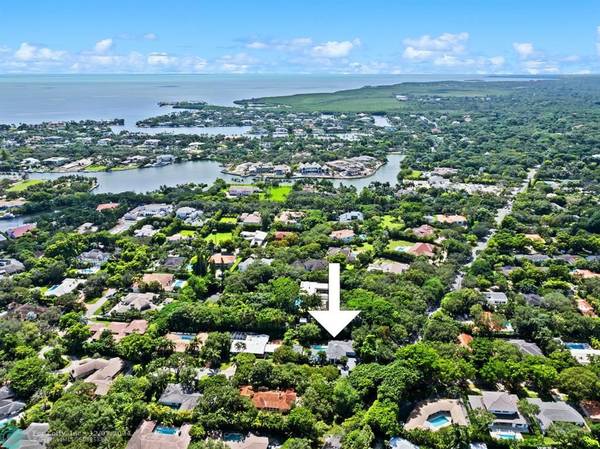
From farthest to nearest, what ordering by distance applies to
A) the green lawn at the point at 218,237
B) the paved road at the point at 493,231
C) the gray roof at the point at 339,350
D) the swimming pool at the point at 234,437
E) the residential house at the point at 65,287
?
1. the green lawn at the point at 218,237
2. the paved road at the point at 493,231
3. the residential house at the point at 65,287
4. the gray roof at the point at 339,350
5. the swimming pool at the point at 234,437

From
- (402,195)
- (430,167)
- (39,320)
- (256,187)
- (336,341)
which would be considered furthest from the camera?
(430,167)

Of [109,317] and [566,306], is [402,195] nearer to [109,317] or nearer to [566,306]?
[566,306]

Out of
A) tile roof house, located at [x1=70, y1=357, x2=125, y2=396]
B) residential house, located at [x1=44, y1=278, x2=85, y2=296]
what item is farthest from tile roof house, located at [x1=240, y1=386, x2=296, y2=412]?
residential house, located at [x1=44, y1=278, x2=85, y2=296]


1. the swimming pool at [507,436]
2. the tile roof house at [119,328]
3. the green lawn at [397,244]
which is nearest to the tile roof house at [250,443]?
the swimming pool at [507,436]

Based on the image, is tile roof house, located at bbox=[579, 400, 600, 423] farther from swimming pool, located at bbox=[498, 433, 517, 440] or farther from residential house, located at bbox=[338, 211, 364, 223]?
residential house, located at bbox=[338, 211, 364, 223]

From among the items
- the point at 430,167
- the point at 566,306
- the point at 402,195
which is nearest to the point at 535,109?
the point at 430,167

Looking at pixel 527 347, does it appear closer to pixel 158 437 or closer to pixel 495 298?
pixel 495 298

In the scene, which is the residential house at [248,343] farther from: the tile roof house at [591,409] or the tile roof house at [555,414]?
the tile roof house at [591,409]

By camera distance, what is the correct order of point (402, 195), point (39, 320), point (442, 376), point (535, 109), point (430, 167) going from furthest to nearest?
point (535, 109) < point (430, 167) < point (402, 195) < point (39, 320) < point (442, 376)
